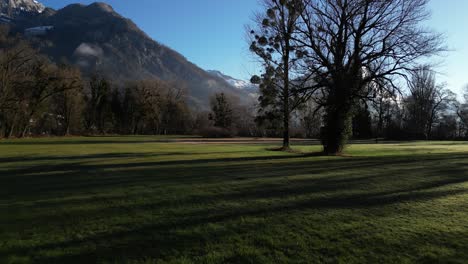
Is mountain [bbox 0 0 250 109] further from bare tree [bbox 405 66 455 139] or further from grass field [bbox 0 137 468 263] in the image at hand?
grass field [bbox 0 137 468 263]

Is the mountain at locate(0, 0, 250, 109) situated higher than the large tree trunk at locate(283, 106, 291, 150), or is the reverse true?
the mountain at locate(0, 0, 250, 109)

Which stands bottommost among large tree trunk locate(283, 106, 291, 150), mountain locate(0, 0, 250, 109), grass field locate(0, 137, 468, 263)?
grass field locate(0, 137, 468, 263)

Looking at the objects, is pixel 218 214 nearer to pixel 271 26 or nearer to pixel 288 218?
pixel 288 218

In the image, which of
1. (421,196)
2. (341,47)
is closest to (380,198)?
(421,196)

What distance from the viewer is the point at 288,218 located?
18.5ft

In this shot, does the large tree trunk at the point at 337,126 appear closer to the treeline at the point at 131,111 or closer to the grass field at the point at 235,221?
the treeline at the point at 131,111

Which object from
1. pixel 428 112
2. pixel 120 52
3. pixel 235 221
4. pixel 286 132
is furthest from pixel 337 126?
pixel 120 52

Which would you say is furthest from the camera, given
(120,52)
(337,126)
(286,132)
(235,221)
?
(120,52)

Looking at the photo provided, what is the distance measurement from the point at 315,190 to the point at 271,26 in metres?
20.4

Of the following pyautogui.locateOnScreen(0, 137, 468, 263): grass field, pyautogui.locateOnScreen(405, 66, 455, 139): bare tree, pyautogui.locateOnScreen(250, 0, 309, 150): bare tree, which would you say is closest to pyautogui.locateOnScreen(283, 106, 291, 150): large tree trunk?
pyautogui.locateOnScreen(250, 0, 309, 150): bare tree

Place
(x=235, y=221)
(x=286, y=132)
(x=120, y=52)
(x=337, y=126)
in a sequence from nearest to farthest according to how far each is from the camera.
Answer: (x=235, y=221)
(x=337, y=126)
(x=286, y=132)
(x=120, y=52)

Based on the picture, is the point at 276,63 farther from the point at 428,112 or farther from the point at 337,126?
the point at 428,112

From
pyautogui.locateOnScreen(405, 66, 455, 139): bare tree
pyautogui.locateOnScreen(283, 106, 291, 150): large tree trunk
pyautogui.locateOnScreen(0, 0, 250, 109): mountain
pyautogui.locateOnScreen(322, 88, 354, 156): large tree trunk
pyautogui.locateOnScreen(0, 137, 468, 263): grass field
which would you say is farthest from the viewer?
pyautogui.locateOnScreen(0, 0, 250, 109): mountain

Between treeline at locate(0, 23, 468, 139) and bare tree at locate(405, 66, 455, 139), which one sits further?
bare tree at locate(405, 66, 455, 139)
